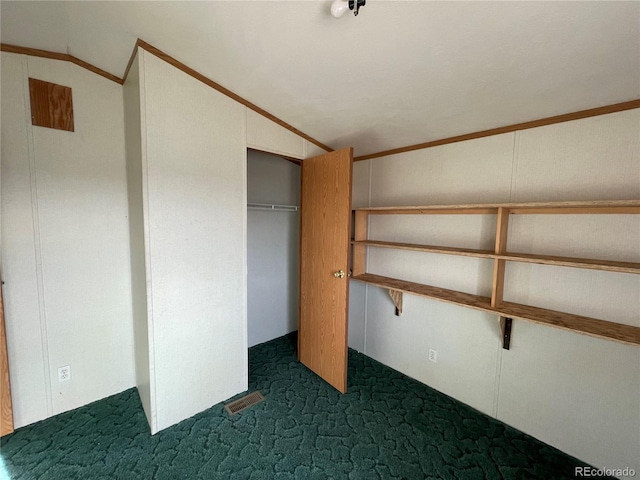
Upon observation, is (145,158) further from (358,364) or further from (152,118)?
(358,364)

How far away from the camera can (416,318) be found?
2326 millimetres

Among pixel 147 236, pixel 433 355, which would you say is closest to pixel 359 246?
pixel 433 355

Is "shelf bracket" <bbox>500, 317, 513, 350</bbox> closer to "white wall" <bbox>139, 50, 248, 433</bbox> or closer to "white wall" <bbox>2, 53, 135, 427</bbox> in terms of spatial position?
"white wall" <bbox>139, 50, 248, 433</bbox>

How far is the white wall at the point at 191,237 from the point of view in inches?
64.7

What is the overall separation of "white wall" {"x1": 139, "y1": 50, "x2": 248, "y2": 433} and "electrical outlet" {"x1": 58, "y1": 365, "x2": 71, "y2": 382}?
753mm

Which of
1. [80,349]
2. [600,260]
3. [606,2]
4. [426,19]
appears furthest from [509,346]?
[80,349]

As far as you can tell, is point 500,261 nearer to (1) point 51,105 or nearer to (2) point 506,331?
(2) point 506,331

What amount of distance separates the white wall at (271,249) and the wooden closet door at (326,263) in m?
0.64

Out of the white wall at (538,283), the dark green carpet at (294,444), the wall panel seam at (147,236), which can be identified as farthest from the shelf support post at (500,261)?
the wall panel seam at (147,236)

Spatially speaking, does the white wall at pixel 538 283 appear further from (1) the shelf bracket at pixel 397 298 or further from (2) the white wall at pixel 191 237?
(2) the white wall at pixel 191 237

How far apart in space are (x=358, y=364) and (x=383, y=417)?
0.69 metres

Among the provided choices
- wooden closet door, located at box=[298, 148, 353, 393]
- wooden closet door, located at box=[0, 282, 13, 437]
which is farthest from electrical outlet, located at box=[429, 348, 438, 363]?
wooden closet door, located at box=[0, 282, 13, 437]

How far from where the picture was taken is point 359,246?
8.60 ft

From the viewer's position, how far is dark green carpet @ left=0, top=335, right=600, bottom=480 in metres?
1.51
